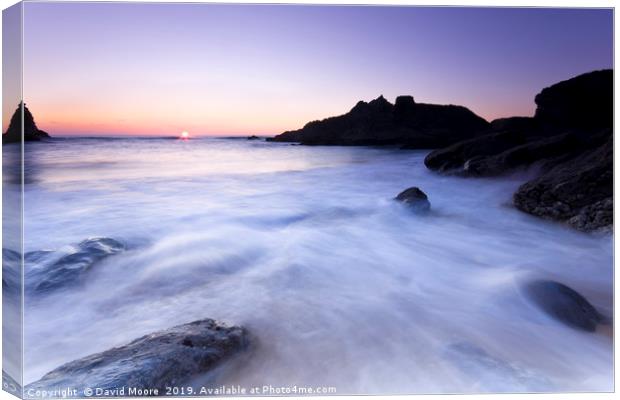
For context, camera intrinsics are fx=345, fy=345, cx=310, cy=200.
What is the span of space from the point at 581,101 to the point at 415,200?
5.19 feet

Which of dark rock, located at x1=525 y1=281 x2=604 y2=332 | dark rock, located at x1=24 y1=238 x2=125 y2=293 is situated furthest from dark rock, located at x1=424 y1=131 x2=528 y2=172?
dark rock, located at x1=24 y1=238 x2=125 y2=293

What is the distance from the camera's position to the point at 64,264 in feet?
8.20

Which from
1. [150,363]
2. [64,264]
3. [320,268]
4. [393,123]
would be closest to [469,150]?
[393,123]

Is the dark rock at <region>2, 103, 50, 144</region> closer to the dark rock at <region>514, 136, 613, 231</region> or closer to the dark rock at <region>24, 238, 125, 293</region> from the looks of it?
the dark rock at <region>24, 238, 125, 293</region>

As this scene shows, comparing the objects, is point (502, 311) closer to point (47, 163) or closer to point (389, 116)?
point (389, 116)

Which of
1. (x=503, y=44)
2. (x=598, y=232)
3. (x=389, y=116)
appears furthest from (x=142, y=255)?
(x=598, y=232)

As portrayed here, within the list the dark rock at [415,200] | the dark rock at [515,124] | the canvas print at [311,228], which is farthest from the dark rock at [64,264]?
the dark rock at [515,124]

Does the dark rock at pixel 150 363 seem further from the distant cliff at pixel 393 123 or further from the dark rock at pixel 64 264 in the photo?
the distant cliff at pixel 393 123

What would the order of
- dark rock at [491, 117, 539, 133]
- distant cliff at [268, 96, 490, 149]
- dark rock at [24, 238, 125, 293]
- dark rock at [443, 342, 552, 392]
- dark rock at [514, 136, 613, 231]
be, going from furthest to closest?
dark rock at [491, 117, 539, 133] < distant cliff at [268, 96, 490, 149] < dark rock at [514, 136, 613, 231] < dark rock at [24, 238, 125, 293] < dark rock at [443, 342, 552, 392]

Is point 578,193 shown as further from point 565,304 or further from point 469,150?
point 565,304

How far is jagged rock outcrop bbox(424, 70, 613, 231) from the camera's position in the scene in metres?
2.79

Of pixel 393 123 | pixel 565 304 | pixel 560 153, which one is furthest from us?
pixel 560 153

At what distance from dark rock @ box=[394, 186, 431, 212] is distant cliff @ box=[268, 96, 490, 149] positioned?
60 centimetres

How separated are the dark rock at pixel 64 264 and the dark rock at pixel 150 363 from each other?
2.27 ft
